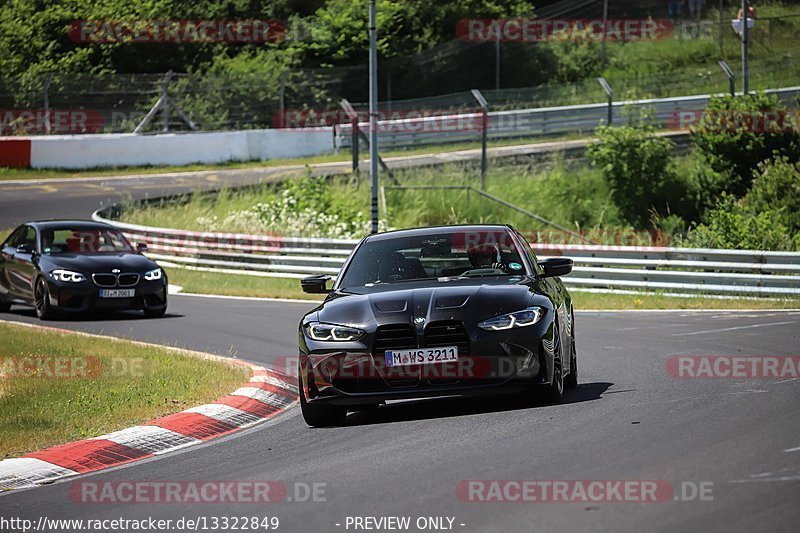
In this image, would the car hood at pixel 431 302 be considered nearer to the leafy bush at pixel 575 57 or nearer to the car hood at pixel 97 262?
the car hood at pixel 97 262

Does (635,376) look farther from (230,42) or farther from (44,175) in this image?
(230,42)

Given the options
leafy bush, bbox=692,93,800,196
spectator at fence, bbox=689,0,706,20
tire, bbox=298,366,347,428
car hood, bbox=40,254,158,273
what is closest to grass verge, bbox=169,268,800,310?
car hood, bbox=40,254,158,273

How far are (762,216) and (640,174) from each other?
27.5ft

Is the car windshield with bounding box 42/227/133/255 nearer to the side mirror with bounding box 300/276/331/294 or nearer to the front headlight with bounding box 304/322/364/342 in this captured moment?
the side mirror with bounding box 300/276/331/294

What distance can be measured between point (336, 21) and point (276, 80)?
973cm

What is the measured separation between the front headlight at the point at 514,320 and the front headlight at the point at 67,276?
36.7 ft

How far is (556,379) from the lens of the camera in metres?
9.59

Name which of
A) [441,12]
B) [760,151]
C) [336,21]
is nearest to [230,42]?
[336,21]

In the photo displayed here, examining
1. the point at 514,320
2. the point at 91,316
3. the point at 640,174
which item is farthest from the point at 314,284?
the point at 640,174

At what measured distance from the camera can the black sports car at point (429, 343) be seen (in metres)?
9.16

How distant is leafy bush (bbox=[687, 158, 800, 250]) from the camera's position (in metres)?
27.0

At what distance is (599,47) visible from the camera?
58.5 m

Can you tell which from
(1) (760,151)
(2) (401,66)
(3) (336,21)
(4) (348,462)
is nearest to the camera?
(4) (348,462)

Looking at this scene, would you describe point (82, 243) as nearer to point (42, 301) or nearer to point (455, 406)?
point (42, 301)
